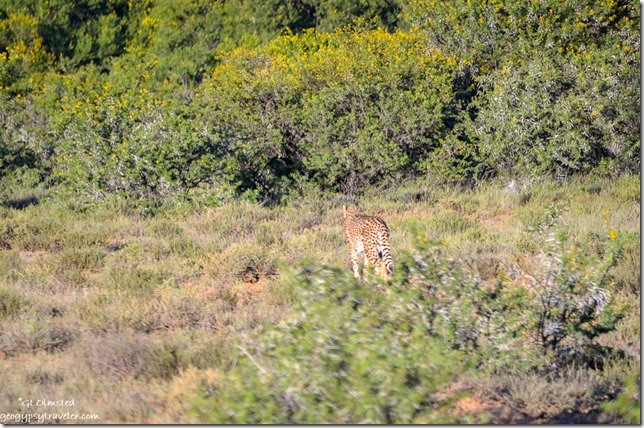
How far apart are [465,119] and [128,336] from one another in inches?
395

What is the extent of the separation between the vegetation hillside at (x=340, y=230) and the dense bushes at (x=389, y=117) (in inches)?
2.2

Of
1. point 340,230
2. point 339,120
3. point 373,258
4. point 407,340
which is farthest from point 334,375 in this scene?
point 339,120

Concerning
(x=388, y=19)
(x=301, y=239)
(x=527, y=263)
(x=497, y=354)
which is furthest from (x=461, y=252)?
(x=388, y=19)

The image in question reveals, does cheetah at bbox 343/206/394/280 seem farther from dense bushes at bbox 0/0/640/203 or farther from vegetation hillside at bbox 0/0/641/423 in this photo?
dense bushes at bbox 0/0/640/203

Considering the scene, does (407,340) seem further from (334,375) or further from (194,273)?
(194,273)

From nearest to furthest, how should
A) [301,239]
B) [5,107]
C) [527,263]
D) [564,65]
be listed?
[527,263] → [301,239] → [564,65] → [5,107]

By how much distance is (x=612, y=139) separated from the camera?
551 inches

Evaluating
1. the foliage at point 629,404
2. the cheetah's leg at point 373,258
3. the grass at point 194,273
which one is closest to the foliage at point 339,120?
the grass at point 194,273

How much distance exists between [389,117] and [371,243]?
288 inches

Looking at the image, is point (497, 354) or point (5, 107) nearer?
point (497, 354)

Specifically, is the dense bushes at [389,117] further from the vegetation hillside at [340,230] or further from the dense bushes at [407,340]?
the dense bushes at [407,340]

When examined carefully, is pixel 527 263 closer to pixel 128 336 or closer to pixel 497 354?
pixel 497 354

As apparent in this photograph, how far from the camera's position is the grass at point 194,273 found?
562 centimetres

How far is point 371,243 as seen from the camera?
8125mm
